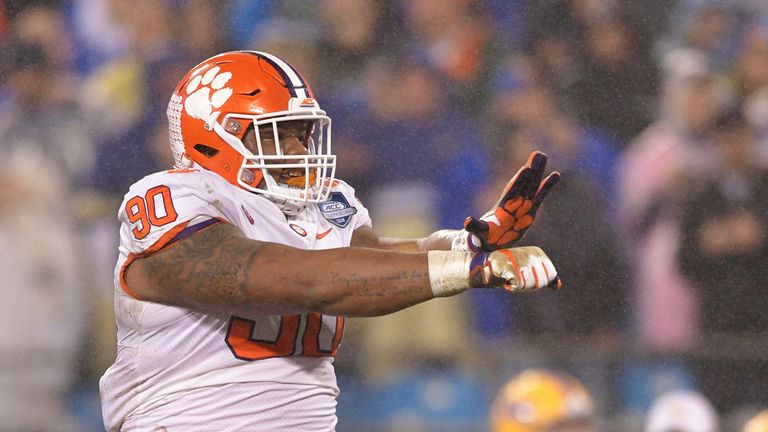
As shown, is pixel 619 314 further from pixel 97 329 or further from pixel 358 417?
pixel 97 329

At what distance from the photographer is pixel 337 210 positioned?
2758mm

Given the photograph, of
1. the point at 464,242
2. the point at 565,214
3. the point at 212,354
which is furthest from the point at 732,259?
the point at 212,354

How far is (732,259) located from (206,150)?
8.08 feet

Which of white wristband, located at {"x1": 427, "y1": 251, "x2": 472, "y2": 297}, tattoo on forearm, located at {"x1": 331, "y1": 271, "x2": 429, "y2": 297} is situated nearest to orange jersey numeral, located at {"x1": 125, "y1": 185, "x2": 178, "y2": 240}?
tattoo on forearm, located at {"x1": 331, "y1": 271, "x2": 429, "y2": 297}

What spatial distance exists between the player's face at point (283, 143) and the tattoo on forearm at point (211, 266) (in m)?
0.35

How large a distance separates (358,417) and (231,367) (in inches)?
Answer: 82.4

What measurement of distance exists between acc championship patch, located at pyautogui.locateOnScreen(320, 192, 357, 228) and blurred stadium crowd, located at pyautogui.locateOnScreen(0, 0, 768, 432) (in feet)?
5.73

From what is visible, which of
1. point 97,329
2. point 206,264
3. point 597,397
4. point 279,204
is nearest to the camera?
point 206,264

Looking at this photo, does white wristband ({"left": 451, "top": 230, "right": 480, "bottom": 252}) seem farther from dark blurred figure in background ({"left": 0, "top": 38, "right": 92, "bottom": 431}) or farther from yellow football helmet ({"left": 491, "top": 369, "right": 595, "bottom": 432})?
dark blurred figure in background ({"left": 0, "top": 38, "right": 92, "bottom": 431})

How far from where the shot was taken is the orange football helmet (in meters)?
2.57

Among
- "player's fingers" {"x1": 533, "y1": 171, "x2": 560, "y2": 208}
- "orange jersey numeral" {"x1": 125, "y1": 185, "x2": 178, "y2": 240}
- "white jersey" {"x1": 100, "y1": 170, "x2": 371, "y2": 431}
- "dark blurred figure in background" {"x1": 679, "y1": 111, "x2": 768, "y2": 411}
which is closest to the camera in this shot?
"orange jersey numeral" {"x1": 125, "y1": 185, "x2": 178, "y2": 240}

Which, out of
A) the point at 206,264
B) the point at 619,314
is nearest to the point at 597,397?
the point at 619,314

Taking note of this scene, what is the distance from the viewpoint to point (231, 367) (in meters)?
2.44

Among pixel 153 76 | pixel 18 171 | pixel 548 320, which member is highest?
pixel 153 76
